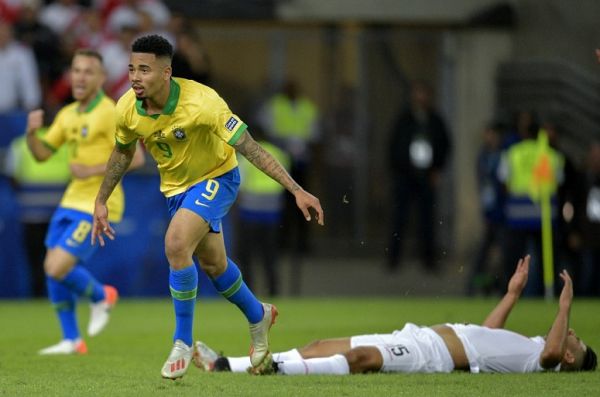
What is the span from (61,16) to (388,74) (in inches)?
220

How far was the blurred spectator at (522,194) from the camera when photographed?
1919cm

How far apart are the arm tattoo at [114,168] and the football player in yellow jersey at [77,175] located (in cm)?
252

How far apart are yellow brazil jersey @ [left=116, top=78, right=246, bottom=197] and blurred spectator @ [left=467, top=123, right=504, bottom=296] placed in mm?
10225

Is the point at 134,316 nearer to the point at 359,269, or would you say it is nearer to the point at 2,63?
the point at 2,63

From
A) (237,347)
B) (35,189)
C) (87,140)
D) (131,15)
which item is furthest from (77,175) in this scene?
(131,15)

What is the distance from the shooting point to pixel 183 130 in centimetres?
953

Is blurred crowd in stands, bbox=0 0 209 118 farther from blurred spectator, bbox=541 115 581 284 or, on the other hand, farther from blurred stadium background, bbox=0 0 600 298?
blurred spectator, bbox=541 115 581 284

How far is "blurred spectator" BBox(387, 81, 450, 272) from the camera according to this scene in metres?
21.0

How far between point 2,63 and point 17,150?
1.28 meters

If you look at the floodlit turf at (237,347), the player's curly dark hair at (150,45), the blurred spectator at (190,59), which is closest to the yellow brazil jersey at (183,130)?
A: the player's curly dark hair at (150,45)

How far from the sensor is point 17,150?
18.0 m

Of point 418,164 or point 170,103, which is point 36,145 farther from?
point 418,164

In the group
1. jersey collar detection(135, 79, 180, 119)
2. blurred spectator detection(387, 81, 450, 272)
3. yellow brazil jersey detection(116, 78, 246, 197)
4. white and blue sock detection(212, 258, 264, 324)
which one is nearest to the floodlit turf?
white and blue sock detection(212, 258, 264, 324)

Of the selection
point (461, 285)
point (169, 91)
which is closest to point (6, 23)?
point (461, 285)
